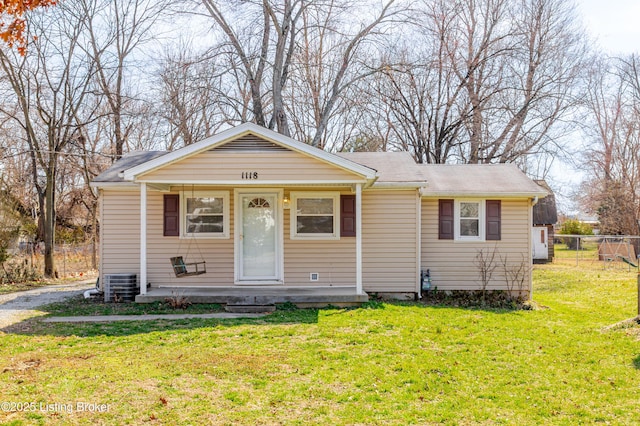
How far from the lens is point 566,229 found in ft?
114

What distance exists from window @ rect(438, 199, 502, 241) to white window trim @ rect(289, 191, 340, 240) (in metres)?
2.45

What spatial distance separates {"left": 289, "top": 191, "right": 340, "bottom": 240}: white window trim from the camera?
35.7 ft

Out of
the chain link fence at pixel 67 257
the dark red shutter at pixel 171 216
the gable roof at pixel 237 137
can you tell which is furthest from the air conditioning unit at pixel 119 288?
the chain link fence at pixel 67 257

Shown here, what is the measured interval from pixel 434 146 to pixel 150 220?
13.9m

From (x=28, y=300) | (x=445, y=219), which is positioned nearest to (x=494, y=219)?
(x=445, y=219)

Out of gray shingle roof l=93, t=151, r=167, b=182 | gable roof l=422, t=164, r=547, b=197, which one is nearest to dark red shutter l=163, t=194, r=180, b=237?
gray shingle roof l=93, t=151, r=167, b=182

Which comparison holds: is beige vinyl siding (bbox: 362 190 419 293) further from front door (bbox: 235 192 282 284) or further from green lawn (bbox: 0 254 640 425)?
green lawn (bbox: 0 254 640 425)

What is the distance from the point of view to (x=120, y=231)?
10797 millimetres

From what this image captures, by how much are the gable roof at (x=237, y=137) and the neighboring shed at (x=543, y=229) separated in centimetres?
1756

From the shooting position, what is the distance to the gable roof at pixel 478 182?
1133 cm

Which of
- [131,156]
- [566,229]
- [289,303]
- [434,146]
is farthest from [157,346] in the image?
[566,229]

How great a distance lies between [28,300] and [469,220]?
9931 millimetres

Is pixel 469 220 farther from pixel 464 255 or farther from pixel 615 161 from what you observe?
pixel 615 161

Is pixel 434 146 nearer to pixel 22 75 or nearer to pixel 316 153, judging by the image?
pixel 316 153
